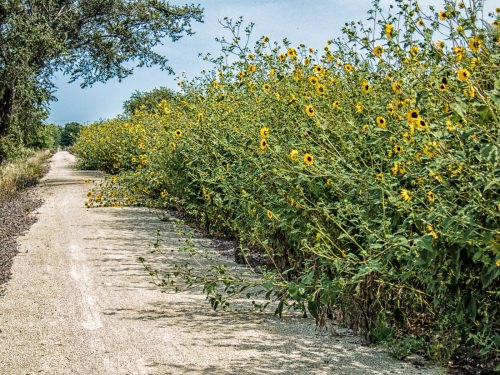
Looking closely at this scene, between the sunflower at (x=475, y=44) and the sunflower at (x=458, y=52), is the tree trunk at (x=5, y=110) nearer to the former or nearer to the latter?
the sunflower at (x=458, y=52)

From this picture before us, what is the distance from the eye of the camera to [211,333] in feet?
16.4

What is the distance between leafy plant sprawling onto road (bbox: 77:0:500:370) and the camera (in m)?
3.46

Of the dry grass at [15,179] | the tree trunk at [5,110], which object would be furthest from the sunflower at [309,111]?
the tree trunk at [5,110]

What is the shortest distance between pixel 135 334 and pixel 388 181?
7.65 ft

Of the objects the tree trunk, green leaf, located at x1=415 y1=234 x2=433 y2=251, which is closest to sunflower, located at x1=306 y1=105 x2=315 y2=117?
green leaf, located at x1=415 y1=234 x2=433 y2=251

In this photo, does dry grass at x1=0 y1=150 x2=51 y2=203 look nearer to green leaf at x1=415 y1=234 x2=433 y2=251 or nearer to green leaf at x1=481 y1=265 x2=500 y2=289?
green leaf at x1=415 y1=234 x2=433 y2=251

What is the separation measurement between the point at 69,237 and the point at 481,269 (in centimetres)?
719

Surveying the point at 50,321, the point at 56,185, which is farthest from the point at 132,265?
the point at 56,185

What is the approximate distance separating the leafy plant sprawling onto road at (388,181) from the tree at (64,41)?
11.8 metres

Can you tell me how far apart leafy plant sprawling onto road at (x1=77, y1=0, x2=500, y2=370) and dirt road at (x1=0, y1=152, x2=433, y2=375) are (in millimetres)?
291

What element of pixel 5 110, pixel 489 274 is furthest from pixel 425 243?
pixel 5 110

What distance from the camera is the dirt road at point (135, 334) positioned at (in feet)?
14.2

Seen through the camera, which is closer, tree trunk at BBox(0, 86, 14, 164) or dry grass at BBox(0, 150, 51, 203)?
dry grass at BBox(0, 150, 51, 203)

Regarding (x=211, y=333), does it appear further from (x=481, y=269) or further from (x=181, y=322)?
(x=481, y=269)
